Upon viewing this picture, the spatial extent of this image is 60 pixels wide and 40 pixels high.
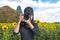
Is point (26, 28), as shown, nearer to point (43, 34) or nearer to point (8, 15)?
point (43, 34)

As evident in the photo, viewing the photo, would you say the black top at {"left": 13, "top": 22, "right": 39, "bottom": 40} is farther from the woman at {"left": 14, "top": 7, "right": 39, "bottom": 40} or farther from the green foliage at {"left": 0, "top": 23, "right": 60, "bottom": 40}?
the green foliage at {"left": 0, "top": 23, "right": 60, "bottom": 40}

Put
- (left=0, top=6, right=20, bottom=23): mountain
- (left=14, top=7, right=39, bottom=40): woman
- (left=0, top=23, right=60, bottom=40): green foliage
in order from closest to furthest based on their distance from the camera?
(left=14, top=7, right=39, bottom=40): woman → (left=0, top=23, right=60, bottom=40): green foliage → (left=0, top=6, right=20, bottom=23): mountain

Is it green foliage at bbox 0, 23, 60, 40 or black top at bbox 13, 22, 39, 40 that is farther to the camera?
green foliage at bbox 0, 23, 60, 40

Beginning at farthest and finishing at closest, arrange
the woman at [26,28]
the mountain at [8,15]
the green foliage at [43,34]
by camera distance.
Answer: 1. the mountain at [8,15]
2. the green foliage at [43,34]
3. the woman at [26,28]

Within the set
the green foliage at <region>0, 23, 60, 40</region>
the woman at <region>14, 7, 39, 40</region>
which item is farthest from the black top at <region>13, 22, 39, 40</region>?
the green foliage at <region>0, 23, 60, 40</region>

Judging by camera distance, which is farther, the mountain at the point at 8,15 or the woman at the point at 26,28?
the mountain at the point at 8,15

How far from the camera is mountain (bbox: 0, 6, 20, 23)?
15.4 m

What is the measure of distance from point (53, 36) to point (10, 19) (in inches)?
271

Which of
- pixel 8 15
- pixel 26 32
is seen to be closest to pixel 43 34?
pixel 26 32

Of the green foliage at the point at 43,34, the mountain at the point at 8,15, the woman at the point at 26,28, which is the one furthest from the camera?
the mountain at the point at 8,15

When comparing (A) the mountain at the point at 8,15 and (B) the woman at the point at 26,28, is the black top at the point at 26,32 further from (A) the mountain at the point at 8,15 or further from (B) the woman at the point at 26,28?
(A) the mountain at the point at 8,15

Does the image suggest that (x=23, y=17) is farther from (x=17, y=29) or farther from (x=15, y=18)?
(x=15, y=18)

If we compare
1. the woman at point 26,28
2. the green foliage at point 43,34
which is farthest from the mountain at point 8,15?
the woman at point 26,28

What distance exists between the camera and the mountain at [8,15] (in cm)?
1535
